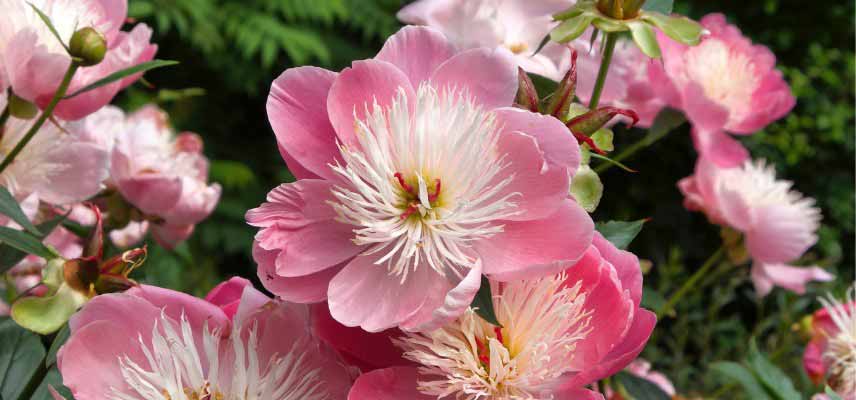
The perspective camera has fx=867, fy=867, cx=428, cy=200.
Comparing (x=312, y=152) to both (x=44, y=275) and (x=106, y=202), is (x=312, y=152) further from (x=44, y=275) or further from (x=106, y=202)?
(x=106, y=202)

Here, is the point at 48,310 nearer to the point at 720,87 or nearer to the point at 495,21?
the point at 495,21

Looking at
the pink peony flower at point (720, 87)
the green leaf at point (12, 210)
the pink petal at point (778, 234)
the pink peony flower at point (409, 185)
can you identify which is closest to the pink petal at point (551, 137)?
the pink peony flower at point (409, 185)

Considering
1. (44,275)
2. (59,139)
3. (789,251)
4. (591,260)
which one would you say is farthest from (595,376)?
(789,251)

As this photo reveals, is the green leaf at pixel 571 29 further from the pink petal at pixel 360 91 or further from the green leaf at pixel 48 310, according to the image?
the green leaf at pixel 48 310

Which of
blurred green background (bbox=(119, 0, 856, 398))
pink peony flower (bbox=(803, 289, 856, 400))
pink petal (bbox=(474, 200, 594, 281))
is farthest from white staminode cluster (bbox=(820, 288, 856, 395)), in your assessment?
blurred green background (bbox=(119, 0, 856, 398))

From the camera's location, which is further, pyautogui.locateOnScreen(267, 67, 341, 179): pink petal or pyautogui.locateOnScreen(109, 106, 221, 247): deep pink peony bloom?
pyautogui.locateOnScreen(109, 106, 221, 247): deep pink peony bloom

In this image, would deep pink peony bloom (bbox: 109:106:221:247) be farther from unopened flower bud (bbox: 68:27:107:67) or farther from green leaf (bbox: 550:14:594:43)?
green leaf (bbox: 550:14:594:43)
